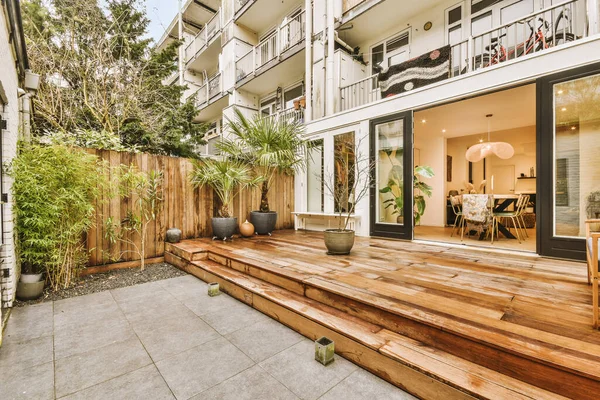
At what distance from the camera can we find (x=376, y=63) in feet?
21.3

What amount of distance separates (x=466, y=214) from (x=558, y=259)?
1.52 meters

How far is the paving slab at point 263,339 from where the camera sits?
5.77 ft

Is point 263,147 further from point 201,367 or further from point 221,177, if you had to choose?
point 201,367

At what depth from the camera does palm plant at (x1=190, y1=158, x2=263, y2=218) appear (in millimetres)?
4488

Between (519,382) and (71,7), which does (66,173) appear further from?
(71,7)

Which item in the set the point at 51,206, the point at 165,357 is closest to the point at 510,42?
the point at 165,357

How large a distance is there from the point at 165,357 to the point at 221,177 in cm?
316

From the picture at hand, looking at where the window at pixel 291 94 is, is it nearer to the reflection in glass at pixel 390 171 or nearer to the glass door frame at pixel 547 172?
the reflection in glass at pixel 390 171

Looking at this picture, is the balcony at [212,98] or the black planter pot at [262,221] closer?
the black planter pot at [262,221]

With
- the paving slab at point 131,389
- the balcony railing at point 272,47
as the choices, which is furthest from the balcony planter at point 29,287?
the balcony railing at point 272,47

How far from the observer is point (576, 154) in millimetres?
2961

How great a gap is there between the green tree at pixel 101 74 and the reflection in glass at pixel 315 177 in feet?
10.9

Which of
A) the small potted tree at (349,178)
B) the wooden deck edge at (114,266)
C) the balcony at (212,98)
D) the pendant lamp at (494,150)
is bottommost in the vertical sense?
the wooden deck edge at (114,266)

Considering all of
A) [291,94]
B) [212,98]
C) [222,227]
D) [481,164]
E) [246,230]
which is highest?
[212,98]
